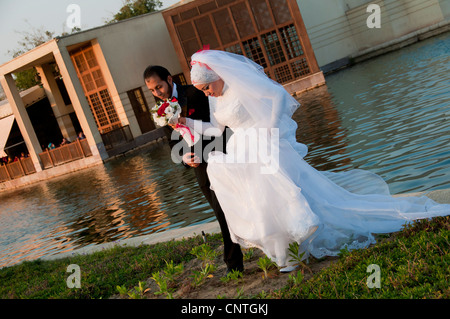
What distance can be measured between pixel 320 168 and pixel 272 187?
5.46 meters

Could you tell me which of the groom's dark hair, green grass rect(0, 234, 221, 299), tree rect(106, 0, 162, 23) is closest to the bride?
the groom's dark hair

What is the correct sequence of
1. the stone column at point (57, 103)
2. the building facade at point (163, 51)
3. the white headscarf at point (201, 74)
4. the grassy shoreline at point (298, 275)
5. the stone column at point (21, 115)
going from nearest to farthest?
the grassy shoreline at point (298, 275) < the white headscarf at point (201, 74) < the building facade at point (163, 51) < the stone column at point (21, 115) < the stone column at point (57, 103)

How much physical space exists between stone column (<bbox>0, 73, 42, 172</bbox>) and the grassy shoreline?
2820 cm

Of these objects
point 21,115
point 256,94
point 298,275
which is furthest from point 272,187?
point 21,115

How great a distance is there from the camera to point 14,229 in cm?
1529

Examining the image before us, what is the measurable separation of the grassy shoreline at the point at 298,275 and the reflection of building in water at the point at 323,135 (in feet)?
14.5

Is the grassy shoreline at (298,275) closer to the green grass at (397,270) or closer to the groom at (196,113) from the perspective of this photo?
the green grass at (397,270)

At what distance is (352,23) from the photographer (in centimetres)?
3775

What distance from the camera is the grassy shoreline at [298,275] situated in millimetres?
3389

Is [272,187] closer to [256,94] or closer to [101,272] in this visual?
[256,94]

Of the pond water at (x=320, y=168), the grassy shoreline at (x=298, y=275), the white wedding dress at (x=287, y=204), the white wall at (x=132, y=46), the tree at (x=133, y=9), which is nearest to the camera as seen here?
the grassy shoreline at (x=298, y=275)

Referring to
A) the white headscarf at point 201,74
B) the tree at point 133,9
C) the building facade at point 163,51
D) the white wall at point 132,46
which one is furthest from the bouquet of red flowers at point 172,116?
the tree at point 133,9
